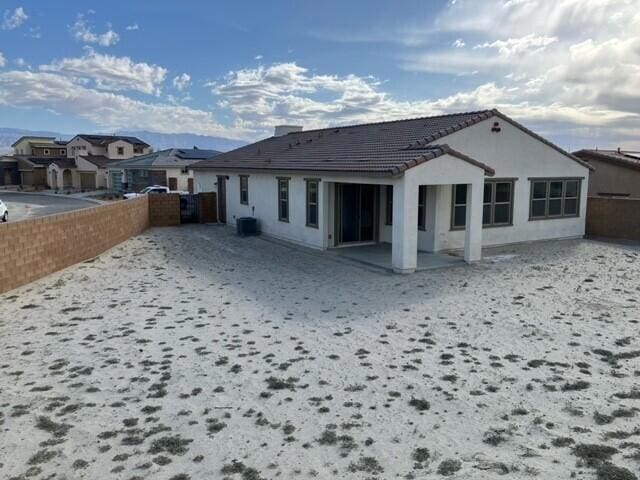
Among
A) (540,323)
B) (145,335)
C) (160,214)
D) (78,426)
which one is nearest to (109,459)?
(78,426)

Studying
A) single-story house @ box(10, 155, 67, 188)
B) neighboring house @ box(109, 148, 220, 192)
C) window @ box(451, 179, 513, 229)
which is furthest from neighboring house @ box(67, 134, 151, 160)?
window @ box(451, 179, 513, 229)

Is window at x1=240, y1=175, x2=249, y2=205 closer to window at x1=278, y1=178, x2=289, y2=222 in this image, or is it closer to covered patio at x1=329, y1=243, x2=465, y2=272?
window at x1=278, y1=178, x2=289, y2=222

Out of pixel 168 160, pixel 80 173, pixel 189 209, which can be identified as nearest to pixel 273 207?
pixel 189 209

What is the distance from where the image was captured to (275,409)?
19.2 ft

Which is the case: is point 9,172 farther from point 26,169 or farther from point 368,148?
point 368,148

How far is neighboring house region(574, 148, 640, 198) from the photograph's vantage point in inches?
905

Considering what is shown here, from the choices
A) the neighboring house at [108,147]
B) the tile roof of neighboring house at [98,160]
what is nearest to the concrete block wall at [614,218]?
the tile roof of neighboring house at [98,160]

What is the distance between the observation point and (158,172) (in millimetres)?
46375

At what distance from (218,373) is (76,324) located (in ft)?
12.0

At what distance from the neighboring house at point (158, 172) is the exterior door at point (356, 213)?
3055 centimetres

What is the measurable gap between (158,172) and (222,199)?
945 inches

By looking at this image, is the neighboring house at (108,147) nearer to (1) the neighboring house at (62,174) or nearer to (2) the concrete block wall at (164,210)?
(1) the neighboring house at (62,174)

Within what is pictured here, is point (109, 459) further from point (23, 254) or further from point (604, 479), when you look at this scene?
point (23, 254)

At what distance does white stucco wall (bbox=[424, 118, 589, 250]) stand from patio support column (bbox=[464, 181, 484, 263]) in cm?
143
